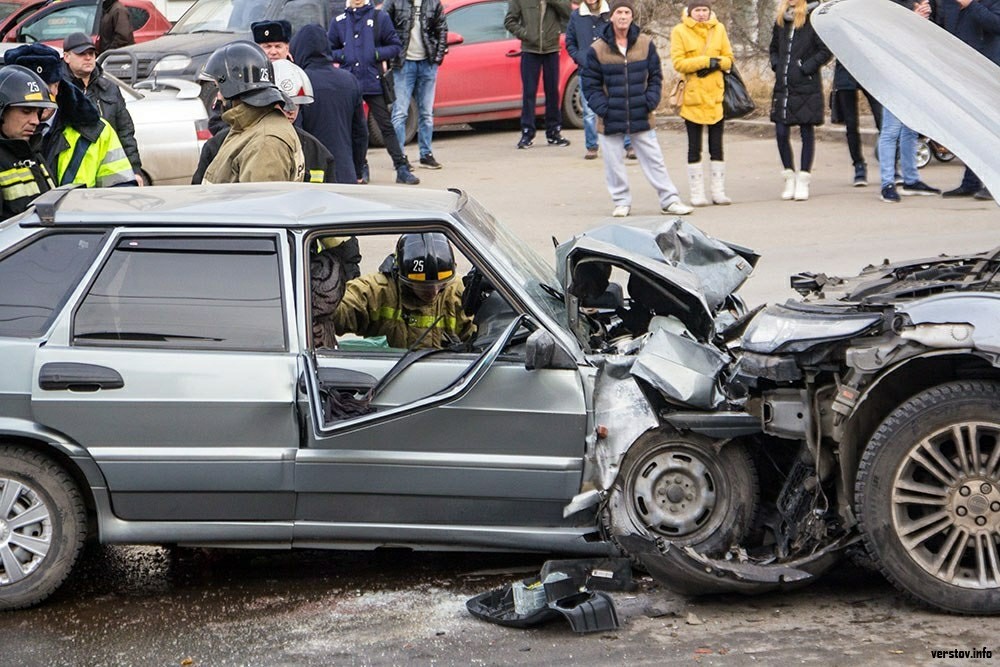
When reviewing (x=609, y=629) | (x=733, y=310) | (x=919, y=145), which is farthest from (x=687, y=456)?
(x=919, y=145)

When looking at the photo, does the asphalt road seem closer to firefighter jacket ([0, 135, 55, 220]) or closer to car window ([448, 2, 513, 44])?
firefighter jacket ([0, 135, 55, 220])

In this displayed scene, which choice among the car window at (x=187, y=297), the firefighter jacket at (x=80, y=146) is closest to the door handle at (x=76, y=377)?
the car window at (x=187, y=297)

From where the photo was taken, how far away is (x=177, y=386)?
4.95 m

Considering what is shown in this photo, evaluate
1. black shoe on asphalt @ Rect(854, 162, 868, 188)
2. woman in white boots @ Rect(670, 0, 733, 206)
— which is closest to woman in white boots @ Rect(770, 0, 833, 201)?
woman in white boots @ Rect(670, 0, 733, 206)

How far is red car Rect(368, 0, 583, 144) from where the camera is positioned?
16234 millimetres

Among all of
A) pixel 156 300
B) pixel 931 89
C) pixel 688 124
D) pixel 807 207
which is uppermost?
pixel 931 89

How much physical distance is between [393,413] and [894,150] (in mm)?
8258

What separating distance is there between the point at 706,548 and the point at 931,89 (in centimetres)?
187

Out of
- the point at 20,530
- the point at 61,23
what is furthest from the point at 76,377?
the point at 61,23

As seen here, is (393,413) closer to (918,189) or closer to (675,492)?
(675,492)

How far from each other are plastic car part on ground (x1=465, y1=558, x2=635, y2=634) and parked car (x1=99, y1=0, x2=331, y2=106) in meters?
10.3

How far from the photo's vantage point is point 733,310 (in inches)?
239

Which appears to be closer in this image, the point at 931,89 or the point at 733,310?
the point at 931,89

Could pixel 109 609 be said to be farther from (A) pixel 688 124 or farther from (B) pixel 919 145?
(B) pixel 919 145
